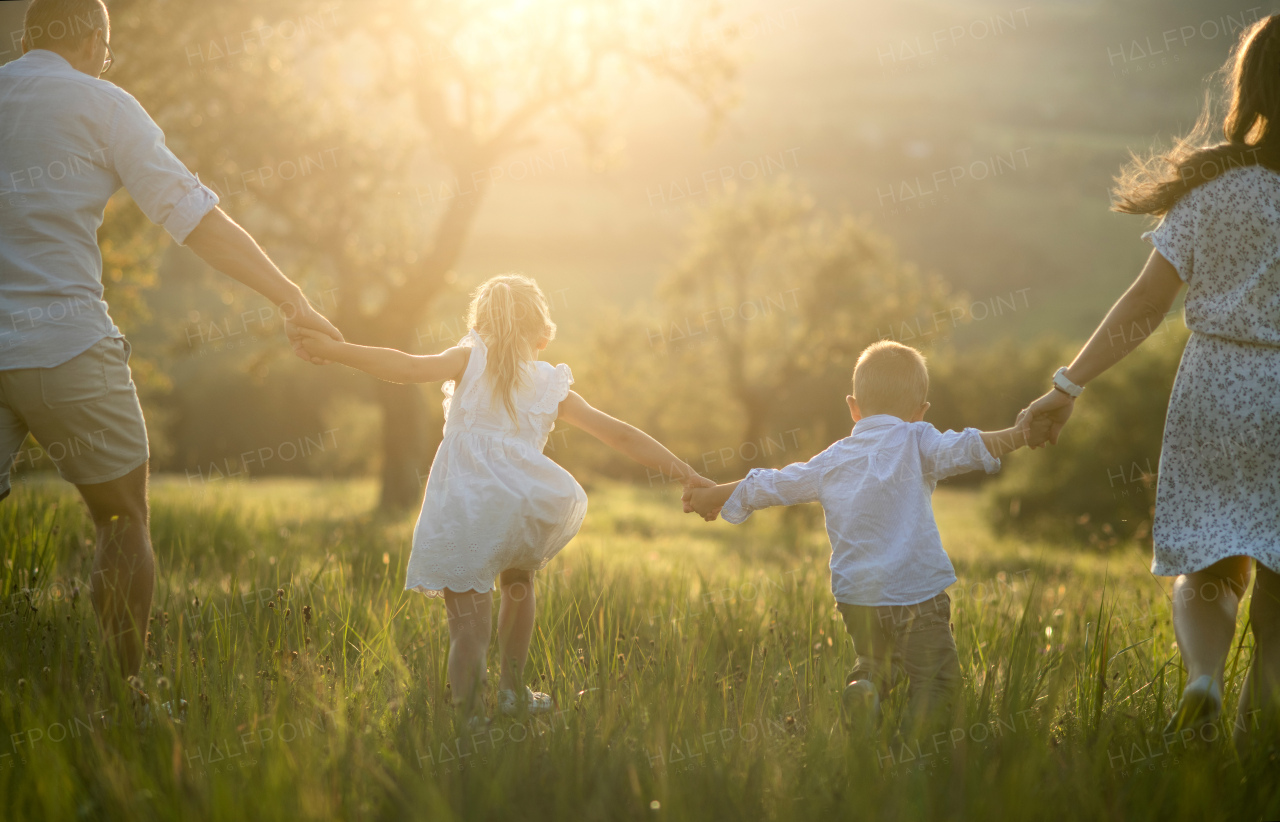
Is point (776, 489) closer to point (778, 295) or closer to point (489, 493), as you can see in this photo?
point (489, 493)

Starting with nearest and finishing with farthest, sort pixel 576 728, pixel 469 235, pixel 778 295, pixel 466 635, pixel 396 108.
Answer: pixel 576 728 < pixel 466 635 < pixel 396 108 < pixel 778 295 < pixel 469 235

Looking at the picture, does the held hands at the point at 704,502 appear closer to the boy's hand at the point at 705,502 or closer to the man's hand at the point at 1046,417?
the boy's hand at the point at 705,502

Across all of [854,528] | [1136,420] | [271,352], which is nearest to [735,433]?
[1136,420]

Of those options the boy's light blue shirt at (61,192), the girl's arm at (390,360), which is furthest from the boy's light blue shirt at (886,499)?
the boy's light blue shirt at (61,192)

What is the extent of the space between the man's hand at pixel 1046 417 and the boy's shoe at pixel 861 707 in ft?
3.90

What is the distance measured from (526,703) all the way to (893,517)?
1461 millimetres

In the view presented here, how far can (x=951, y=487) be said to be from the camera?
4747 cm

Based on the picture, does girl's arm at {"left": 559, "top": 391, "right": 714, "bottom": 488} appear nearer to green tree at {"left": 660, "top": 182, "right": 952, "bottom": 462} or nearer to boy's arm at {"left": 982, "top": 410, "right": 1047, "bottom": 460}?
boy's arm at {"left": 982, "top": 410, "right": 1047, "bottom": 460}

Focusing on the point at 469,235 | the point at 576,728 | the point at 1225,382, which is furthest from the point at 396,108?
the point at 1225,382

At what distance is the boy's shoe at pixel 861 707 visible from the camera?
2.37m

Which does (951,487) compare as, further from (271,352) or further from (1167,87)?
(1167,87)

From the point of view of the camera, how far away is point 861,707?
8.39ft

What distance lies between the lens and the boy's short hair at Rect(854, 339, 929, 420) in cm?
310

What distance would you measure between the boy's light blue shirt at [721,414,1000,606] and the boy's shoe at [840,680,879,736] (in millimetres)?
362
